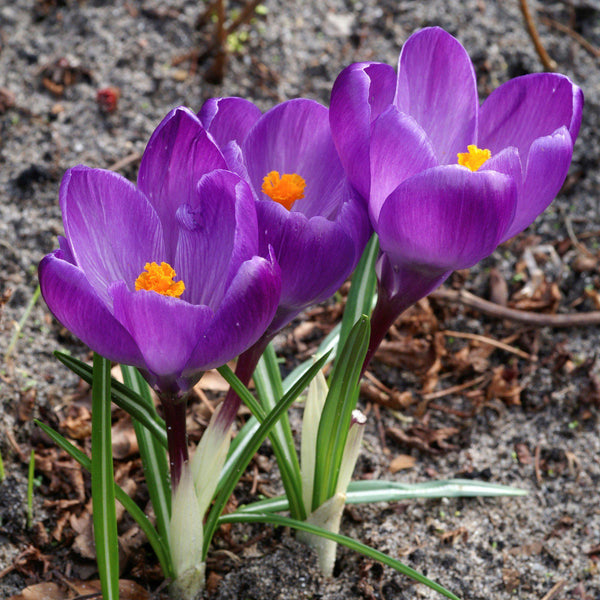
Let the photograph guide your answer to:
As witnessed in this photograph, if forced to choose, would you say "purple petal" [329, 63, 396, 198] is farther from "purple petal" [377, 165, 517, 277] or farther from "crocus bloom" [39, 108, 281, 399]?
"crocus bloom" [39, 108, 281, 399]

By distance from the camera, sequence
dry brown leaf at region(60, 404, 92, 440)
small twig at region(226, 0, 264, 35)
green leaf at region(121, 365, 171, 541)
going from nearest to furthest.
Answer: green leaf at region(121, 365, 171, 541), dry brown leaf at region(60, 404, 92, 440), small twig at region(226, 0, 264, 35)

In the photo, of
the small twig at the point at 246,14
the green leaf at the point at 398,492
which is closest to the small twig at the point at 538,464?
the green leaf at the point at 398,492

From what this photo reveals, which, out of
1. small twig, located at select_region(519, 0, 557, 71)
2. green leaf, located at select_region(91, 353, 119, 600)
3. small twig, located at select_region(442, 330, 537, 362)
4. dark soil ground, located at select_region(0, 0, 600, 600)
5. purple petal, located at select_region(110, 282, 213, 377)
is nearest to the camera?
purple petal, located at select_region(110, 282, 213, 377)

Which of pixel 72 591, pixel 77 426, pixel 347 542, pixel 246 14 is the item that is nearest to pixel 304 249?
pixel 347 542

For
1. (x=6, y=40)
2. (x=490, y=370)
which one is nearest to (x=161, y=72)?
(x=6, y=40)

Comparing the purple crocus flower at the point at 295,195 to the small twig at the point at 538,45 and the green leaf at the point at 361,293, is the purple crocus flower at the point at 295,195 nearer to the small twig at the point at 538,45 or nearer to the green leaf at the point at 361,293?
the green leaf at the point at 361,293

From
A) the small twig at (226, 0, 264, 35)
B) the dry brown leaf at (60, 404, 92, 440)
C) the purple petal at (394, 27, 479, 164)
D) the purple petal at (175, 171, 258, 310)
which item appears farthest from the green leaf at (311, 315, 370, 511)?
the small twig at (226, 0, 264, 35)
